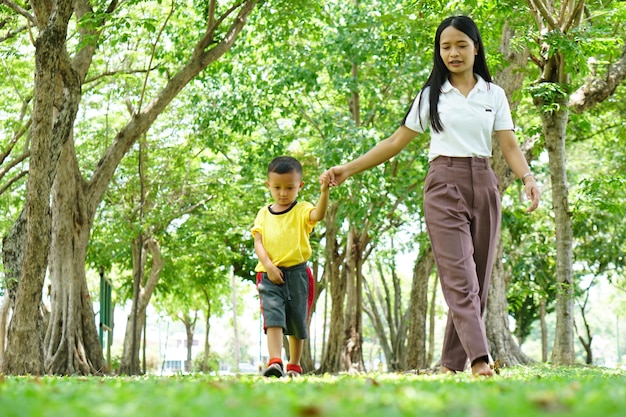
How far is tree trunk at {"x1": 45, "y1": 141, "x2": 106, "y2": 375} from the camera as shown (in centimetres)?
1213

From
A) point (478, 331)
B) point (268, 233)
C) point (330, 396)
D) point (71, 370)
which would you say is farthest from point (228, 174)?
point (330, 396)

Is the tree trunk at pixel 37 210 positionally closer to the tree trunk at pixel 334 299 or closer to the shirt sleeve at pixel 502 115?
the shirt sleeve at pixel 502 115

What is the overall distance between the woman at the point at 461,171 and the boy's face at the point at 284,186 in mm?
819

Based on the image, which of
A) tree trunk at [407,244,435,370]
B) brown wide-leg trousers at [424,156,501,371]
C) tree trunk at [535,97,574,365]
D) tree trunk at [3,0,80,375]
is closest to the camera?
brown wide-leg trousers at [424,156,501,371]

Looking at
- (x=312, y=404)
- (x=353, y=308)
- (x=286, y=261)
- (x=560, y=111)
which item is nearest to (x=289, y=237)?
(x=286, y=261)

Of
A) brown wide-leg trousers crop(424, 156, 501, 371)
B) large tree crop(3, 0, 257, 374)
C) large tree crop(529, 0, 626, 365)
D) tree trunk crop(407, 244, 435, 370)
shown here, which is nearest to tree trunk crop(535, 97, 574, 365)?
large tree crop(529, 0, 626, 365)

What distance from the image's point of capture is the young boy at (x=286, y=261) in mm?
6391

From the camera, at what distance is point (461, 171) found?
17.6 feet

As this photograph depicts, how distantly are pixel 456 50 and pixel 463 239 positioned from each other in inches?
47.7

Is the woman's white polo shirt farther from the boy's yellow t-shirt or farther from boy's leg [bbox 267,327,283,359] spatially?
boy's leg [bbox 267,327,283,359]

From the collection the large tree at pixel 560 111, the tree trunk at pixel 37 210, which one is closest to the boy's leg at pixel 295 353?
the tree trunk at pixel 37 210

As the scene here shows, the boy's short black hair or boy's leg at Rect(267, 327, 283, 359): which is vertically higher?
the boy's short black hair

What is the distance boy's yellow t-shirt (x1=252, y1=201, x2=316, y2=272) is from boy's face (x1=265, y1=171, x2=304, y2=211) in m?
0.09

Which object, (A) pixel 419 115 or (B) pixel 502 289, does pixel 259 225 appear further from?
(B) pixel 502 289
